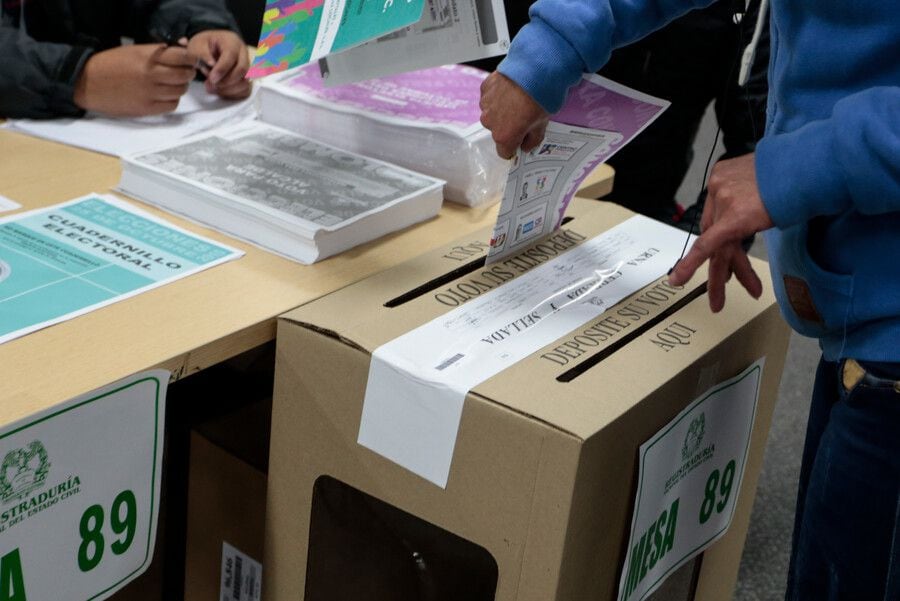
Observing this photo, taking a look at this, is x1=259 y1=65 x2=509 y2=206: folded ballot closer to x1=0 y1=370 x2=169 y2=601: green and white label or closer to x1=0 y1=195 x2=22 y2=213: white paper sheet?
x1=0 y1=195 x2=22 y2=213: white paper sheet

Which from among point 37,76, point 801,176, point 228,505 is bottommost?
point 228,505

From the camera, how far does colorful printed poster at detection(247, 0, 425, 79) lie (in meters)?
0.89

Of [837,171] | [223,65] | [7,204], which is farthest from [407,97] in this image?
[837,171]

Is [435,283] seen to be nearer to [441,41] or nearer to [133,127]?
[441,41]

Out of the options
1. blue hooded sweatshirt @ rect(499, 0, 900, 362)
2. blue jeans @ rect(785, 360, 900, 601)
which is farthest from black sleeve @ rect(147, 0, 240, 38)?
blue jeans @ rect(785, 360, 900, 601)

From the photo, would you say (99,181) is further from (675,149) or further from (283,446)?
(675,149)

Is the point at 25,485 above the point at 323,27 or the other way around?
the other way around

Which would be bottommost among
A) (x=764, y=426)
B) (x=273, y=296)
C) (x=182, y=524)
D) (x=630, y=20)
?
(x=182, y=524)

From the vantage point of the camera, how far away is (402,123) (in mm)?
1139

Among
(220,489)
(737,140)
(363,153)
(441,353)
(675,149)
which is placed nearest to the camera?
(441,353)

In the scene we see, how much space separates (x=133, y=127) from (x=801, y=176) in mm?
851

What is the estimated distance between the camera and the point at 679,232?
1.12 m

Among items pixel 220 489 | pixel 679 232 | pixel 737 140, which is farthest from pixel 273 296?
pixel 737 140

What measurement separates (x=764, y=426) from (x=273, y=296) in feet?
1.83
